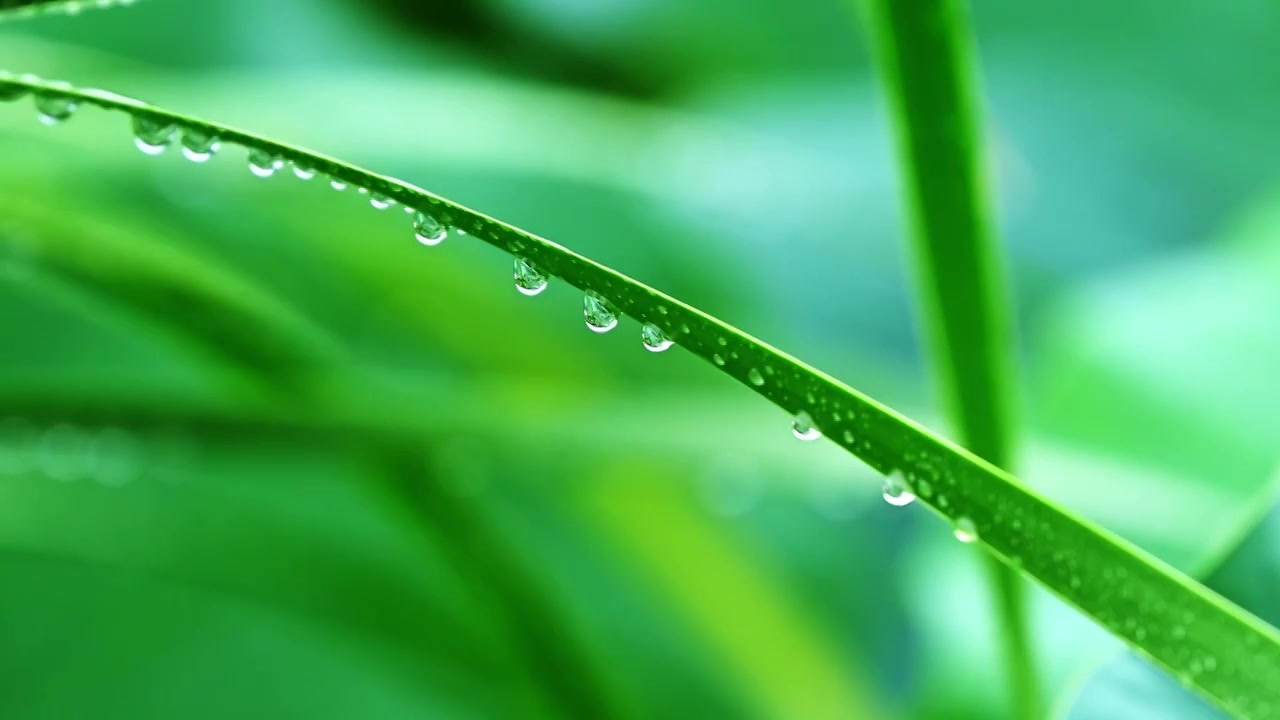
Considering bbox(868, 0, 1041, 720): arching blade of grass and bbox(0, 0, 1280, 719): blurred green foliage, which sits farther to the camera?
bbox(0, 0, 1280, 719): blurred green foliage

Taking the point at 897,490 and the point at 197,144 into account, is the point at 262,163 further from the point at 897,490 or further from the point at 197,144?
the point at 897,490

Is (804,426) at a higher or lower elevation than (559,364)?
lower

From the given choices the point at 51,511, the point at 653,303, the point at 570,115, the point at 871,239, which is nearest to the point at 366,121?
the point at 570,115

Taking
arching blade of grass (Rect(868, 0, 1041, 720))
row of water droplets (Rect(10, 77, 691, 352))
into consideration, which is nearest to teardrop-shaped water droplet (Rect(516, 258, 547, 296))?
row of water droplets (Rect(10, 77, 691, 352))

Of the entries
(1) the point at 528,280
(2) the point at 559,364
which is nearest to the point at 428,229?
(1) the point at 528,280

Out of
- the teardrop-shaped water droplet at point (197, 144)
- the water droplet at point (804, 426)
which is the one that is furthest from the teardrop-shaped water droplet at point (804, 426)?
the teardrop-shaped water droplet at point (197, 144)

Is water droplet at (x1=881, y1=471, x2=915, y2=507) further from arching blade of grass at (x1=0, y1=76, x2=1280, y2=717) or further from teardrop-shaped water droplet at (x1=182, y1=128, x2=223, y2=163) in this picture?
teardrop-shaped water droplet at (x1=182, y1=128, x2=223, y2=163)
